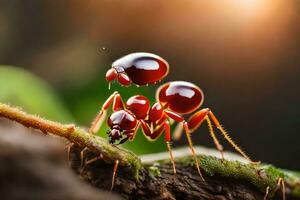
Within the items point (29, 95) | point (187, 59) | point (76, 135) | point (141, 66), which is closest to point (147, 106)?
point (141, 66)

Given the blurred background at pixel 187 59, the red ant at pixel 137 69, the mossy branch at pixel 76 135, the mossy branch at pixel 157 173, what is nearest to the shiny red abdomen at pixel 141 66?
the red ant at pixel 137 69

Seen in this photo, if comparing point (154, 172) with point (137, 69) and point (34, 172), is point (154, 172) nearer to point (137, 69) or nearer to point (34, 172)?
point (137, 69)

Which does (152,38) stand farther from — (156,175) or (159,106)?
(156,175)

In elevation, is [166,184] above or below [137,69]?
below

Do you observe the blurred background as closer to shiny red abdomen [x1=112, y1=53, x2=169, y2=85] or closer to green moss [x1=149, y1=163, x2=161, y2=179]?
shiny red abdomen [x1=112, y1=53, x2=169, y2=85]

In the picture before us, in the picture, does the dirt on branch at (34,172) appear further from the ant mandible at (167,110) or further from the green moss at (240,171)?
the ant mandible at (167,110)

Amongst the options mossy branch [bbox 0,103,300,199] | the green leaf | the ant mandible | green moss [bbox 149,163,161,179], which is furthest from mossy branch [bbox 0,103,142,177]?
the green leaf
